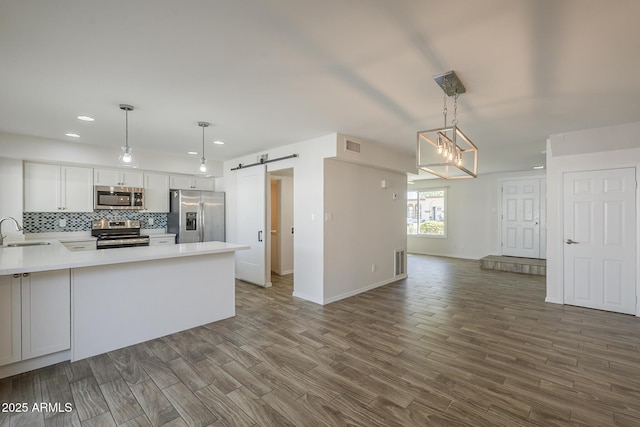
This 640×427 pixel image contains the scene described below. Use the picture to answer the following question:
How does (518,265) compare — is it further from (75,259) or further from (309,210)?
(75,259)

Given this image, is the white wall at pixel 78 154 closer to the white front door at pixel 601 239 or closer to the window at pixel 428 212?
the white front door at pixel 601 239

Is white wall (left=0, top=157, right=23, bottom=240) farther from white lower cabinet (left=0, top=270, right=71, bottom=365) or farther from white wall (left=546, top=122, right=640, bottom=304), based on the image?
white wall (left=546, top=122, right=640, bottom=304)

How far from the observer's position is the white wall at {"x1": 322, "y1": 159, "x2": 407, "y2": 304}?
182 inches

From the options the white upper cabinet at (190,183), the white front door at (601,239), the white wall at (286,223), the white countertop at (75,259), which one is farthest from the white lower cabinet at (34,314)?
the white front door at (601,239)

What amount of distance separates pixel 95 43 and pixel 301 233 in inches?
137

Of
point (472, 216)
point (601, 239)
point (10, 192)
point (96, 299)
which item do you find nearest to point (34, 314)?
point (96, 299)

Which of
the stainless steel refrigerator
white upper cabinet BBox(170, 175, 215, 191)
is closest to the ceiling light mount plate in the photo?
the stainless steel refrigerator

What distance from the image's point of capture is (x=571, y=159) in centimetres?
445

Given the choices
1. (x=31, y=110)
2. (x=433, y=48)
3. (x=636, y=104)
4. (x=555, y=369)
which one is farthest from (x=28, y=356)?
(x=636, y=104)

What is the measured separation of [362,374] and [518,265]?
625cm

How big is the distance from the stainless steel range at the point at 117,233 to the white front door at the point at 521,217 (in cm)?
909

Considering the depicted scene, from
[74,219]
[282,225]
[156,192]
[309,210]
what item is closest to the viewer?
[309,210]

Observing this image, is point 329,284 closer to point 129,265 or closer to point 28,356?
point 129,265

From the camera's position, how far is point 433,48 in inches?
84.0
